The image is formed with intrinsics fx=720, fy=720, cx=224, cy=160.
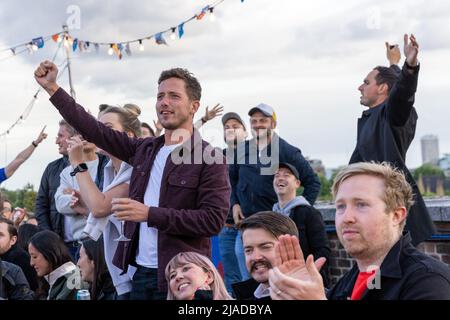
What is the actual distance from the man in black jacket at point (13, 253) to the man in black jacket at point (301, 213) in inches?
83.3

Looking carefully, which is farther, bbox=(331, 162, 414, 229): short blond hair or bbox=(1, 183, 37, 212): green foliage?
bbox=(1, 183, 37, 212): green foliage

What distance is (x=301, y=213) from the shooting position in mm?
5211

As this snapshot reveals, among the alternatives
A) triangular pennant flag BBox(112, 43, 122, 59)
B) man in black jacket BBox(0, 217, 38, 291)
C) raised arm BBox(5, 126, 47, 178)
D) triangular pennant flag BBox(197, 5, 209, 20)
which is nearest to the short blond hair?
man in black jacket BBox(0, 217, 38, 291)

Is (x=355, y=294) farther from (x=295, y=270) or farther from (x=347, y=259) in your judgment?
(x=347, y=259)

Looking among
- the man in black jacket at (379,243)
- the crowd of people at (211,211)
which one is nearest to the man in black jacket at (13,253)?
the crowd of people at (211,211)

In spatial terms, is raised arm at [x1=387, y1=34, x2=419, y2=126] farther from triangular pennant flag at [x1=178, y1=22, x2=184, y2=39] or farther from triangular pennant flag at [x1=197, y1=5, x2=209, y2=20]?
triangular pennant flag at [x1=178, y1=22, x2=184, y2=39]

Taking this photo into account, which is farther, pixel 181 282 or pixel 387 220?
pixel 181 282

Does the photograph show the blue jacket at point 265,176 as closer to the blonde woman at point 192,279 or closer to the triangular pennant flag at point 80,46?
the blonde woman at point 192,279

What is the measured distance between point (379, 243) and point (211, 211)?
1.11 metres

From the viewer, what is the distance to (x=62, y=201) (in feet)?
15.7

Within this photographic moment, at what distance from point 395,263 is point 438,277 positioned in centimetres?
15

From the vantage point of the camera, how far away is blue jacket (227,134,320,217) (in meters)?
5.88

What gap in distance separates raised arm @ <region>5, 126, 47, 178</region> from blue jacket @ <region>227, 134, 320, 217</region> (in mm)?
1931
